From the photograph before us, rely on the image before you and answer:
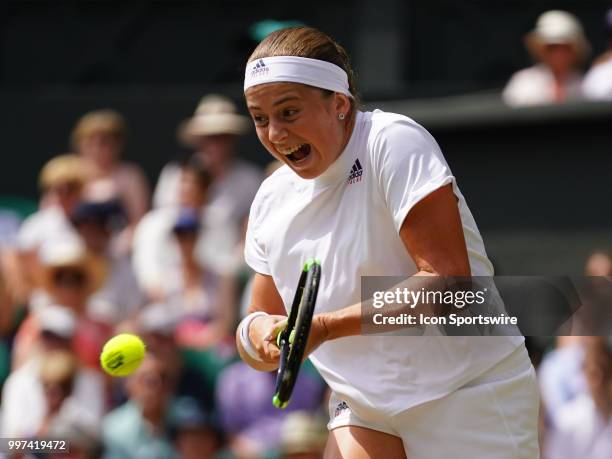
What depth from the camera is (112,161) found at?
8.88 meters

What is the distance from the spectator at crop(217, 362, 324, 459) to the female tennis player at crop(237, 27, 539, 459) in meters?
3.19

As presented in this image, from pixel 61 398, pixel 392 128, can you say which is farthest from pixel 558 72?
pixel 392 128

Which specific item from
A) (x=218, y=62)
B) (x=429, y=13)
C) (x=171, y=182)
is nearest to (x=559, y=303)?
(x=171, y=182)

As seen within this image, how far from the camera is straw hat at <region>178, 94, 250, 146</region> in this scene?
864 centimetres

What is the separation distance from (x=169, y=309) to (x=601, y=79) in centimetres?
295

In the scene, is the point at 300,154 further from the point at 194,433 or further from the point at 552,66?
the point at 552,66

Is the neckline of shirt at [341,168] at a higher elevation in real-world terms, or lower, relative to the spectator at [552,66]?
higher

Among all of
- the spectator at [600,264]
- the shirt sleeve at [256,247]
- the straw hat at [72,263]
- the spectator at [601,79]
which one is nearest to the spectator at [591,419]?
the spectator at [600,264]

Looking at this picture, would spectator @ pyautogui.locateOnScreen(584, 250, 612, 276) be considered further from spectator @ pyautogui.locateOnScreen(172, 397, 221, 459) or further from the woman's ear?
the woman's ear

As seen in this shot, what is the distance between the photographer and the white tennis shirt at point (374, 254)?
369 cm

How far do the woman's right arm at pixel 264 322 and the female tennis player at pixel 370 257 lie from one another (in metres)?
0.01

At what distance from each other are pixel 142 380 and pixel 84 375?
1.29 feet

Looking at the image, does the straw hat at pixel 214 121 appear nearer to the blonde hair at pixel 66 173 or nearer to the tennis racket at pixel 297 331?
the blonde hair at pixel 66 173

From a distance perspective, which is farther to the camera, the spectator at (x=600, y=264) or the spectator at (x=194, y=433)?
the spectator at (x=600, y=264)
